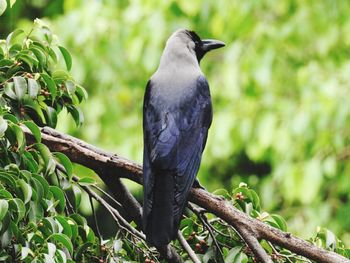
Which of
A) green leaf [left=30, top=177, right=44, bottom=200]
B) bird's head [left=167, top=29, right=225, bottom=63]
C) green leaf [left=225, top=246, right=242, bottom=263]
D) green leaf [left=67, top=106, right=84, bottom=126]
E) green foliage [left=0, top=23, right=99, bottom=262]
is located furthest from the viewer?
bird's head [left=167, top=29, right=225, bottom=63]

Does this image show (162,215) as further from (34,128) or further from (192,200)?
(34,128)

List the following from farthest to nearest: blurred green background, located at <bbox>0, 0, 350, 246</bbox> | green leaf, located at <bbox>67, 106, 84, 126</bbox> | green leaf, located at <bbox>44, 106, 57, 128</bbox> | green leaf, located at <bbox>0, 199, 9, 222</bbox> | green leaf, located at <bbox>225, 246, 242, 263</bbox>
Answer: blurred green background, located at <bbox>0, 0, 350, 246</bbox> < green leaf, located at <bbox>67, 106, 84, 126</bbox> < green leaf, located at <bbox>44, 106, 57, 128</bbox> < green leaf, located at <bbox>225, 246, 242, 263</bbox> < green leaf, located at <bbox>0, 199, 9, 222</bbox>

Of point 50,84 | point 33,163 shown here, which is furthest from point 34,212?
point 50,84

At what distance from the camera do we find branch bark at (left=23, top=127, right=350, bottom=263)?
291cm

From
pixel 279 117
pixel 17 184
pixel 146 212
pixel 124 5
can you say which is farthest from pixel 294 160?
pixel 17 184

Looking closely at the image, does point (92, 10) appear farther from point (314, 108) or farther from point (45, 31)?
point (45, 31)

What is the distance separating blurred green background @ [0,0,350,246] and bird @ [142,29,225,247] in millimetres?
2423

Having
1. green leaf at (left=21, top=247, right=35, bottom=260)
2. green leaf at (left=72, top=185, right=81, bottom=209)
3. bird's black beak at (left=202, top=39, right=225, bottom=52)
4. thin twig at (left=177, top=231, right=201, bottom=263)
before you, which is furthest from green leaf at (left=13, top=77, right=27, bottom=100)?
bird's black beak at (left=202, top=39, right=225, bottom=52)

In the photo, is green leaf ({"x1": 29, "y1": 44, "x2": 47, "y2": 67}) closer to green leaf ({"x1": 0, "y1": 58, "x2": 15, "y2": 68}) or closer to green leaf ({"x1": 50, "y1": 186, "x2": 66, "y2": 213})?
green leaf ({"x1": 0, "y1": 58, "x2": 15, "y2": 68})

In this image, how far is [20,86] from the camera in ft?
9.31

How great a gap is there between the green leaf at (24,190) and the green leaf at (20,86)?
375 millimetres

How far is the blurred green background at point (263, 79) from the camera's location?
6598mm

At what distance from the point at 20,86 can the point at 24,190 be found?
44cm

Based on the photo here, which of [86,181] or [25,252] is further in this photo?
[86,181]
